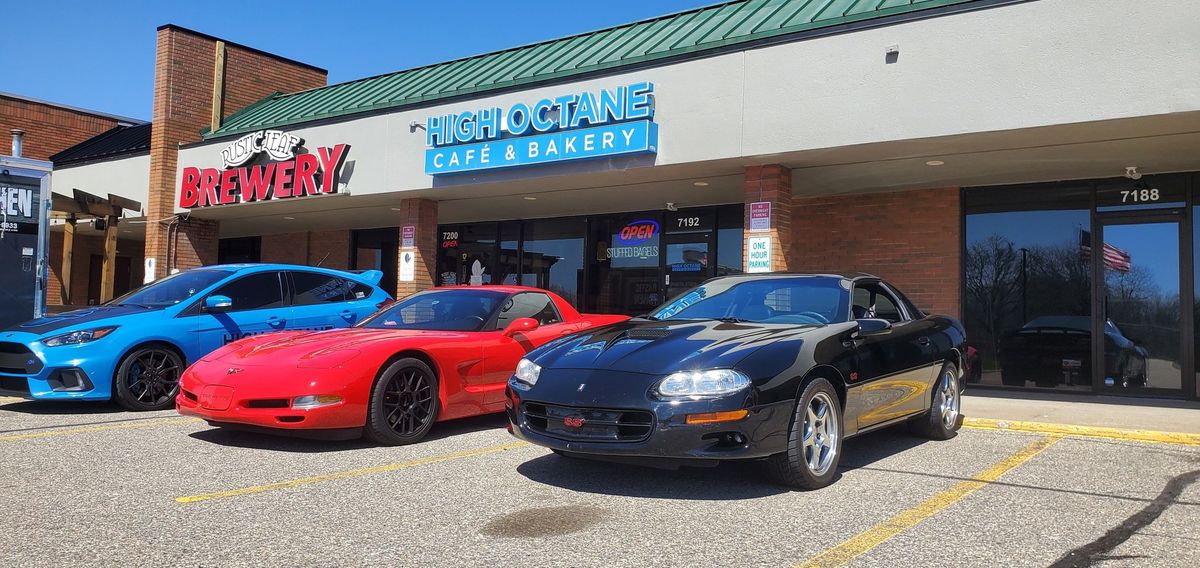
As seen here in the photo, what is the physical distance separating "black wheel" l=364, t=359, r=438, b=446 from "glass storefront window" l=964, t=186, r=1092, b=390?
807 centimetres

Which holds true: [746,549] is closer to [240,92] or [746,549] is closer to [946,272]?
[946,272]

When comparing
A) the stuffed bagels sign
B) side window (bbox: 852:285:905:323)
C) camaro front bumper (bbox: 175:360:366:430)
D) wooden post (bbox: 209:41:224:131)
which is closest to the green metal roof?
the stuffed bagels sign

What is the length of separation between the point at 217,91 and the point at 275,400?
1517cm

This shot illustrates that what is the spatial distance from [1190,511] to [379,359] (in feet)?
16.9

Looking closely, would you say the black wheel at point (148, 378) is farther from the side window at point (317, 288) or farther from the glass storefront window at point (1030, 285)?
the glass storefront window at point (1030, 285)

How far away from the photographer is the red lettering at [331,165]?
45.9 feet

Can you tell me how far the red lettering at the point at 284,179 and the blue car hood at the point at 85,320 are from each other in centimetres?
666

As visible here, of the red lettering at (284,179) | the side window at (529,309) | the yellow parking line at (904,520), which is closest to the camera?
the yellow parking line at (904,520)

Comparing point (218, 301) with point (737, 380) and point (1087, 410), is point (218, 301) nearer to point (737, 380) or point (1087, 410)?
point (737, 380)

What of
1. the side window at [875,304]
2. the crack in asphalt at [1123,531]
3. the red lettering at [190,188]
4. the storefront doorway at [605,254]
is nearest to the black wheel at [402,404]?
the side window at [875,304]

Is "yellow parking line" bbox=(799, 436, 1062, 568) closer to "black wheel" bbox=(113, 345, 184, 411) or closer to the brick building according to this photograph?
the brick building

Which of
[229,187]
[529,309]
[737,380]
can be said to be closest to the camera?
[737,380]

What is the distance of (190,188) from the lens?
1678cm

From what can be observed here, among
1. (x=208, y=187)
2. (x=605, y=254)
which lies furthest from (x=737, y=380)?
(x=208, y=187)
